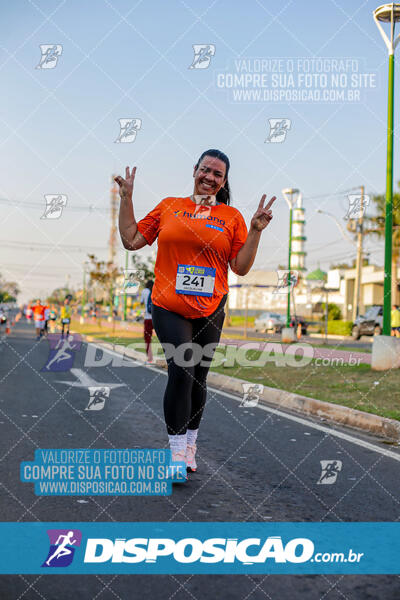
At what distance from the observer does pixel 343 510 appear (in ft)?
12.1

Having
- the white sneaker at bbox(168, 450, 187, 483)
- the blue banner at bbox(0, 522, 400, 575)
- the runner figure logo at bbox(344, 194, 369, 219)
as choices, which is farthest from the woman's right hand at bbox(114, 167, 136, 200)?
the runner figure logo at bbox(344, 194, 369, 219)

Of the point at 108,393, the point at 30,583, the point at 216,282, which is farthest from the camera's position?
the point at 108,393

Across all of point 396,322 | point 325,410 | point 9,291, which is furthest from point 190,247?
point 396,322

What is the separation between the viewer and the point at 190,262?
4.03 m

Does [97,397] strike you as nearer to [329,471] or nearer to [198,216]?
[329,471]

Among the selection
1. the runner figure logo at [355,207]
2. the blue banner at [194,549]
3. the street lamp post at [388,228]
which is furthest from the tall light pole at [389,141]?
the blue banner at [194,549]

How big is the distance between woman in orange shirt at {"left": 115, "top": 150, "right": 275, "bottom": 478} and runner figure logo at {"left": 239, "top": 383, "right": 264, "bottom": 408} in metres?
4.28

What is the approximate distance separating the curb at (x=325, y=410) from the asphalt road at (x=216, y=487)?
0.41 metres

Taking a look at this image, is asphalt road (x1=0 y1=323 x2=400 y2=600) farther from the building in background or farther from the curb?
the building in background

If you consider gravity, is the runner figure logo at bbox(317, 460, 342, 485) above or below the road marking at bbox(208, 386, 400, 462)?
above

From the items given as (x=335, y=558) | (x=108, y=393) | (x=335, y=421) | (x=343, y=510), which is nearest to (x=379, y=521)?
(x=343, y=510)

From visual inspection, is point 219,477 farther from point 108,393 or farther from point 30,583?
point 108,393

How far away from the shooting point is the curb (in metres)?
6.46

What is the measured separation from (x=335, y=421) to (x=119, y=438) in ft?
9.54
